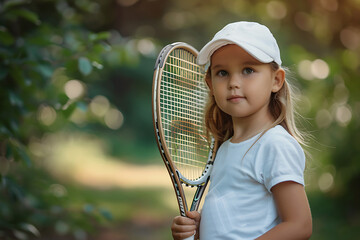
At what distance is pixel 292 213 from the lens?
134 cm

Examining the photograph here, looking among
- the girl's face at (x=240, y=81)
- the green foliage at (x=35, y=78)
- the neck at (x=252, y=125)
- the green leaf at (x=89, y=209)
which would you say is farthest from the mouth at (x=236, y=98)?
the green leaf at (x=89, y=209)

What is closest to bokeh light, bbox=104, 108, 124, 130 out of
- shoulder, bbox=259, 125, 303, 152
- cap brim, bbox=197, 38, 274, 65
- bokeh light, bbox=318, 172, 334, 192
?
bokeh light, bbox=318, 172, 334, 192

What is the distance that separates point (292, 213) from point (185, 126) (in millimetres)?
594

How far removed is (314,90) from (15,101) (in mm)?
3646

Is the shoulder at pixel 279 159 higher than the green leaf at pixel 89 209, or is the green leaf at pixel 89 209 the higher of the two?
the shoulder at pixel 279 159

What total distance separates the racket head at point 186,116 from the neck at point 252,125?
0.82 feet

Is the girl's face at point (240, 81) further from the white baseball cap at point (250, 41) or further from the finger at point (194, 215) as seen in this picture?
the finger at point (194, 215)

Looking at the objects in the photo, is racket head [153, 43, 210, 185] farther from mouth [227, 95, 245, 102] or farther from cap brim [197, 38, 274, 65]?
mouth [227, 95, 245, 102]

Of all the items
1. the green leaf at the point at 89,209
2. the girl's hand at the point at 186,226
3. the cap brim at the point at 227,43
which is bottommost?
the girl's hand at the point at 186,226

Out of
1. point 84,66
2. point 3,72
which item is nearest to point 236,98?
point 84,66

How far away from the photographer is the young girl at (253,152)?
1354 millimetres

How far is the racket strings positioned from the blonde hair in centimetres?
6

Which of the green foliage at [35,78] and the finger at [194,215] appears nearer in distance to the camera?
the finger at [194,215]

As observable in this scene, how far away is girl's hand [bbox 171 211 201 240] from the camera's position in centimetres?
158
